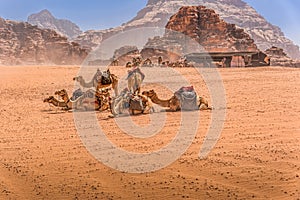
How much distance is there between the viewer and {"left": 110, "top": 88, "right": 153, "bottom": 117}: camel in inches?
491

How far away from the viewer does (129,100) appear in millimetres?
12641

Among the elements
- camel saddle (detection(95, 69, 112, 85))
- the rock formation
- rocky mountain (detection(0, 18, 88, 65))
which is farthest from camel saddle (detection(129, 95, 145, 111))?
rocky mountain (detection(0, 18, 88, 65))

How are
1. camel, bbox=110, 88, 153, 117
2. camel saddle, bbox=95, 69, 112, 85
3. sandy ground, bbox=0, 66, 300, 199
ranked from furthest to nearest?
camel saddle, bbox=95, 69, 112, 85 → camel, bbox=110, 88, 153, 117 → sandy ground, bbox=0, 66, 300, 199

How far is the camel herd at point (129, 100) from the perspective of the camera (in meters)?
12.5

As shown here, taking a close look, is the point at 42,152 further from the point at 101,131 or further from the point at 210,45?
the point at 210,45

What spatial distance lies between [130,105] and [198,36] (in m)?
64.7

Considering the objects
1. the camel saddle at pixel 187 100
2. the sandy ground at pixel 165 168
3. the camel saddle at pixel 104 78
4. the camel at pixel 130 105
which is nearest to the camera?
the sandy ground at pixel 165 168

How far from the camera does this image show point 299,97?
51.9 feet

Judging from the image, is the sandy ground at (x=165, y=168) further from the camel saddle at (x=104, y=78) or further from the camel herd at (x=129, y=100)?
the camel saddle at (x=104, y=78)

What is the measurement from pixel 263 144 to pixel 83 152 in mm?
3535

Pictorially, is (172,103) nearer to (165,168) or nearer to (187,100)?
(187,100)

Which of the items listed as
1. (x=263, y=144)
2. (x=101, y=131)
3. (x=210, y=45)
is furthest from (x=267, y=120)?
(x=210, y=45)

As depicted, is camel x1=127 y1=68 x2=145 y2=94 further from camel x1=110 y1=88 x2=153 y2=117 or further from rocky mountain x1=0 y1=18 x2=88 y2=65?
rocky mountain x1=0 y1=18 x2=88 y2=65

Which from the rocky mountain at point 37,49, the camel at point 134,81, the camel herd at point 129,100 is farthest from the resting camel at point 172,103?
the rocky mountain at point 37,49
